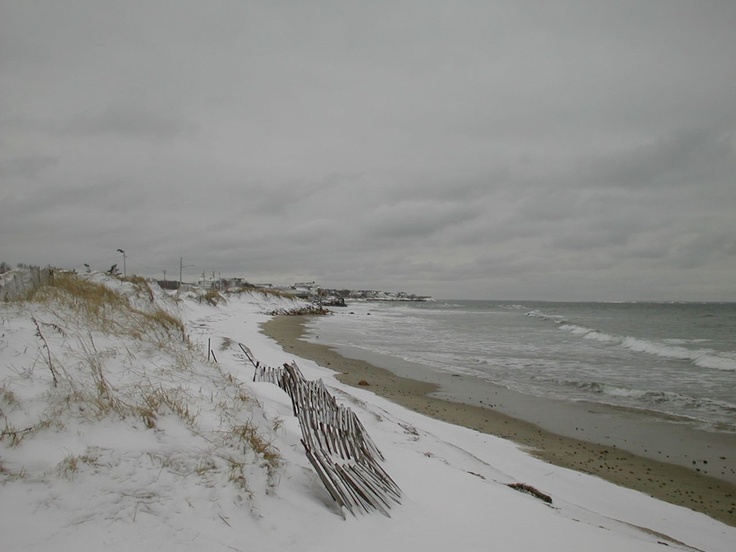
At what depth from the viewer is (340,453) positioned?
4906 mm

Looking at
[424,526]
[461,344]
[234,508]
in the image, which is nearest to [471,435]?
[424,526]

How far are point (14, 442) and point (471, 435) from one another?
8099 millimetres

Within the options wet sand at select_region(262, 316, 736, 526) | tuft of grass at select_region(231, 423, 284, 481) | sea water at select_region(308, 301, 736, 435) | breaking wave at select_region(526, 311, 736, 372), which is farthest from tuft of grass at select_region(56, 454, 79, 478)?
breaking wave at select_region(526, 311, 736, 372)

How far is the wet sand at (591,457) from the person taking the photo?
22.4ft

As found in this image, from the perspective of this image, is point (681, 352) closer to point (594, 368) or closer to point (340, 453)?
point (594, 368)

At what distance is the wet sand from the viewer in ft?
22.4

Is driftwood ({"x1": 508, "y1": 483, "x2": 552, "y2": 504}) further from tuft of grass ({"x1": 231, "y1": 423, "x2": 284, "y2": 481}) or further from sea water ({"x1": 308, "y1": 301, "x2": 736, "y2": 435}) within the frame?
sea water ({"x1": 308, "y1": 301, "x2": 736, "y2": 435})

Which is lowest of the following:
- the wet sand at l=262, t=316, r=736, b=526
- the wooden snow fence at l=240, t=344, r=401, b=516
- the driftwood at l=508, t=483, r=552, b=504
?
the wet sand at l=262, t=316, r=736, b=526

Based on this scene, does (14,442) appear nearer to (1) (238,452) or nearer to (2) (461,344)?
(1) (238,452)

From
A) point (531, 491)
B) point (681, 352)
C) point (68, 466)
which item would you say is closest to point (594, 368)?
point (681, 352)

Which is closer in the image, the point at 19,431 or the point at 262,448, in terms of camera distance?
the point at 19,431

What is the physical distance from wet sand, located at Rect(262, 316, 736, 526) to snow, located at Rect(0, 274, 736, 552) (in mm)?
584

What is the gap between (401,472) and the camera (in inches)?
215

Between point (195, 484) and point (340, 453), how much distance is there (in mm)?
1974
